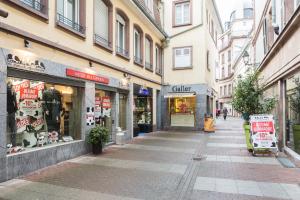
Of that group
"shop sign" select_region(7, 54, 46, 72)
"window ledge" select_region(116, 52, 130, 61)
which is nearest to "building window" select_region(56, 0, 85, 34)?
"shop sign" select_region(7, 54, 46, 72)

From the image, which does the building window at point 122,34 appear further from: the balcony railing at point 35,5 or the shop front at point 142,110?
the balcony railing at point 35,5

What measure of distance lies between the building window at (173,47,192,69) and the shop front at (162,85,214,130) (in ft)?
5.04

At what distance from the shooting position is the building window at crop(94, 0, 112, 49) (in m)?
11.1

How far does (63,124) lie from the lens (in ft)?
30.5

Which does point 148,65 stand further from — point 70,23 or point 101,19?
point 70,23

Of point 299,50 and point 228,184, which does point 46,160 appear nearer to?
point 228,184

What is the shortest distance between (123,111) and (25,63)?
7.28 meters

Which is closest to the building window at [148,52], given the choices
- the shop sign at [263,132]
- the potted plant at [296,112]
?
the shop sign at [263,132]

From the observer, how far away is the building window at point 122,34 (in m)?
13.1

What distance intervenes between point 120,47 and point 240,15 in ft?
168

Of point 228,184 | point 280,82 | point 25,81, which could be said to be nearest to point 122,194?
point 228,184

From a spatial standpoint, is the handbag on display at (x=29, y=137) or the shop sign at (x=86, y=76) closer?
the handbag on display at (x=29, y=137)

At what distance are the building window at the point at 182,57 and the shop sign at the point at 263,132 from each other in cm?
1012

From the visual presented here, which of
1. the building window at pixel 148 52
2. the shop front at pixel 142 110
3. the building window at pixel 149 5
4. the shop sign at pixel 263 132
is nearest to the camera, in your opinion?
the shop sign at pixel 263 132
